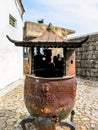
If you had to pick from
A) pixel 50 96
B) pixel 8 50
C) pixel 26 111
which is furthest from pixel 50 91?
pixel 8 50

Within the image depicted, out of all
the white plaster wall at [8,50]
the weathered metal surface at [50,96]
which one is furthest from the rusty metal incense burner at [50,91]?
the white plaster wall at [8,50]

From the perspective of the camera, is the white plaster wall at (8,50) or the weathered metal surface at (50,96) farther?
the white plaster wall at (8,50)

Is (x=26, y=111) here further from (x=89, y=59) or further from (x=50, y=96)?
(x=89, y=59)

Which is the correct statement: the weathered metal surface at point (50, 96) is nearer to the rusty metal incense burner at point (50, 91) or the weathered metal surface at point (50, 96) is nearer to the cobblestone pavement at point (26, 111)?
the rusty metal incense burner at point (50, 91)

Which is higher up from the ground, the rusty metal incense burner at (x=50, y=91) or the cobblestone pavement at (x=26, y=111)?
the rusty metal incense burner at (x=50, y=91)

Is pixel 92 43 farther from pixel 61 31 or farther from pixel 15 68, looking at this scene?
pixel 61 31

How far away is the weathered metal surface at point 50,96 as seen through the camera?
3020mm

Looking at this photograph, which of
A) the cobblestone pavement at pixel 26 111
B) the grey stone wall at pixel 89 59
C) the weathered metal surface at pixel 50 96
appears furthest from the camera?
the grey stone wall at pixel 89 59

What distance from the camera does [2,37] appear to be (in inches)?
313

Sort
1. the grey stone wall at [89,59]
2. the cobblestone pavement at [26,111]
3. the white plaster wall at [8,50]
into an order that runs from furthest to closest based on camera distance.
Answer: the grey stone wall at [89,59] → the white plaster wall at [8,50] → the cobblestone pavement at [26,111]

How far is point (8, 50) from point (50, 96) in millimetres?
6379

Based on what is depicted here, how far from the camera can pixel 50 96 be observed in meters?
3.02

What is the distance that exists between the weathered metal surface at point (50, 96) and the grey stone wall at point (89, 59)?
24.0ft

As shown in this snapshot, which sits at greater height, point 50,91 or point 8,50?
point 8,50
